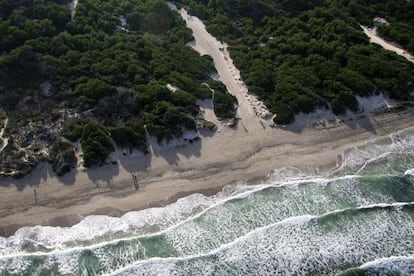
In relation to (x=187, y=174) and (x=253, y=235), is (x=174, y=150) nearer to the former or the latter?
(x=187, y=174)

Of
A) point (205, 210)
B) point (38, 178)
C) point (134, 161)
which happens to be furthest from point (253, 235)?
point (38, 178)

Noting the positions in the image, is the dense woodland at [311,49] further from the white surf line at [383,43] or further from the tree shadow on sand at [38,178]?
the tree shadow on sand at [38,178]

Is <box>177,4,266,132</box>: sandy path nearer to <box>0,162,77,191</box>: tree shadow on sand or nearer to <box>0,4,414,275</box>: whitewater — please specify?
<box>0,4,414,275</box>: whitewater

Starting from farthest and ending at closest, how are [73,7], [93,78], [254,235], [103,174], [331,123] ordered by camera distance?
[73,7], [93,78], [331,123], [103,174], [254,235]

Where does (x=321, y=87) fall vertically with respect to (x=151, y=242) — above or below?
above

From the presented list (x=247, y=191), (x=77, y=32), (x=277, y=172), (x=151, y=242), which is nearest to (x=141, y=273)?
(x=151, y=242)

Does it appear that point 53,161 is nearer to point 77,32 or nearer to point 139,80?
point 139,80

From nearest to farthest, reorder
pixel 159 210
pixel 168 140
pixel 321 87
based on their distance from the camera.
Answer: pixel 159 210, pixel 168 140, pixel 321 87
